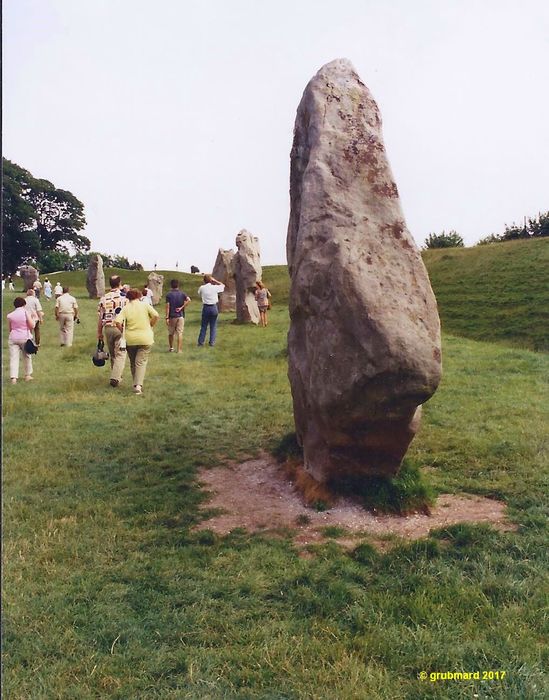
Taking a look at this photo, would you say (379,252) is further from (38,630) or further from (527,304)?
(527,304)

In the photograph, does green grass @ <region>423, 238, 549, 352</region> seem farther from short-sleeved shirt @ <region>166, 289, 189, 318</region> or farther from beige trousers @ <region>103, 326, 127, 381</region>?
beige trousers @ <region>103, 326, 127, 381</region>

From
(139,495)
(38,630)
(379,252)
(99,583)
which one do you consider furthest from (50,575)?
(379,252)

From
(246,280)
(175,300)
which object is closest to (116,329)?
(175,300)

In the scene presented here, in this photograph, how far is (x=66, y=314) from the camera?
61.1ft

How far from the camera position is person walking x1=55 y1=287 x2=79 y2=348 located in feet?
60.8

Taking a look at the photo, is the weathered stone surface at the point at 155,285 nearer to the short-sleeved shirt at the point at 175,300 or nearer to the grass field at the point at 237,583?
the short-sleeved shirt at the point at 175,300

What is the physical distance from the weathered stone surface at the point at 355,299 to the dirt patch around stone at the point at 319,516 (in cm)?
50

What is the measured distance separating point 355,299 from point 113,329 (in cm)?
823

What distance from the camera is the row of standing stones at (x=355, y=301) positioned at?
613 cm

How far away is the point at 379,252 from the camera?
21.2 ft

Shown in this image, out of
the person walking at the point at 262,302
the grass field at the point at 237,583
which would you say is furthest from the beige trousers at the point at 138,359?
the person walking at the point at 262,302

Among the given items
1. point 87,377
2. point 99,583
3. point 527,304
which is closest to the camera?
point 99,583

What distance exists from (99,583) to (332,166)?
475 cm

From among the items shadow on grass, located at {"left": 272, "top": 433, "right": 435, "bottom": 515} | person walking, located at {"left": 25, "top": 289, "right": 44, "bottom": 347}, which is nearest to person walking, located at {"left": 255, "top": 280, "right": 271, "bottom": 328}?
person walking, located at {"left": 25, "top": 289, "right": 44, "bottom": 347}
